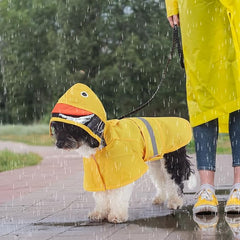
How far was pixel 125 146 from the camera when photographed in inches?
159

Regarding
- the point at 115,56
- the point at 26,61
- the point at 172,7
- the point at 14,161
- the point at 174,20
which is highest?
the point at 26,61

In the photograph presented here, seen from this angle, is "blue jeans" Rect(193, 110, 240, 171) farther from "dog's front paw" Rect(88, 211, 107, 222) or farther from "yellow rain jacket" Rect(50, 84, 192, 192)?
"dog's front paw" Rect(88, 211, 107, 222)

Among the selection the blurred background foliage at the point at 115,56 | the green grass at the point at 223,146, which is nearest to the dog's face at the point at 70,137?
the green grass at the point at 223,146

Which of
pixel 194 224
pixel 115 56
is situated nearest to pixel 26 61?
pixel 115 56

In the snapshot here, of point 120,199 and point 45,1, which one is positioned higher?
point 45,1

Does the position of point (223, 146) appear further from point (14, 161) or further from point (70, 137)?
point (70, 137)

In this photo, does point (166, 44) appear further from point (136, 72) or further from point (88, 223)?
point (88, 223)

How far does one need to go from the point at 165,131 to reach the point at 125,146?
1.96 ft

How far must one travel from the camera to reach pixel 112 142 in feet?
13.1

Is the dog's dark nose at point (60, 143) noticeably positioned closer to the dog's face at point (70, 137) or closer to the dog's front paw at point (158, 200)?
the dog's face at point (70, 137)

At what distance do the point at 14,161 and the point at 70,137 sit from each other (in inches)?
262

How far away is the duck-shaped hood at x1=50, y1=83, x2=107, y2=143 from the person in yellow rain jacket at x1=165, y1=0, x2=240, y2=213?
2.79ft

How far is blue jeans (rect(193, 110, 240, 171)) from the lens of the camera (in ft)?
13.9

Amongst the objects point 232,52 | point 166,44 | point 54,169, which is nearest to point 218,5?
point 232,52
